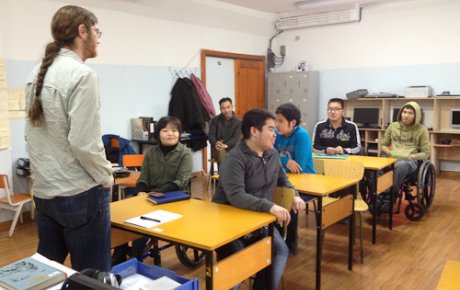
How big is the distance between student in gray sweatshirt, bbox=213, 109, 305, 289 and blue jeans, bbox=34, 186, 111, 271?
0.73 metres

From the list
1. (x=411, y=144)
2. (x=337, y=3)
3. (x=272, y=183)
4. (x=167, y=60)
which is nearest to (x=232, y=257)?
(x=272, y=183)

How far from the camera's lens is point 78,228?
5.81ft

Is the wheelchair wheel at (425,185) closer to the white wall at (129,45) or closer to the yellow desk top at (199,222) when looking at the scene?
the yellow desk top at (199,222)

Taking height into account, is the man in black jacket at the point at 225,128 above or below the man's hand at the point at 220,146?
above

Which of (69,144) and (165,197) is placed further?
(165,197)

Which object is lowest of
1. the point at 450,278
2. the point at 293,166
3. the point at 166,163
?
the point at 450,278

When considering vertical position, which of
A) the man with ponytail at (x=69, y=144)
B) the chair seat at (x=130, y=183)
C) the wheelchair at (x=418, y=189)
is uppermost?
the man with ponytail at (x=69, y=144)

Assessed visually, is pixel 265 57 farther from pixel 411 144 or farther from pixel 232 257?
pixel 232 257

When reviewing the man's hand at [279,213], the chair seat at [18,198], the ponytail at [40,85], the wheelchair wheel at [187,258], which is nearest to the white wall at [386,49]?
the wheelchair wheel at [187,258]

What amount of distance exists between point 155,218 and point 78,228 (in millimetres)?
493

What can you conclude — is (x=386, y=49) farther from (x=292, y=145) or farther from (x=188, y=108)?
(x=292, y=145)

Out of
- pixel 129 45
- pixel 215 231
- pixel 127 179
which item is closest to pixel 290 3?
pixel 129 45

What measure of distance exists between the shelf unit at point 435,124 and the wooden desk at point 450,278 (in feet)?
17.3

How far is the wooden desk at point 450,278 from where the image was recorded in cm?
153
